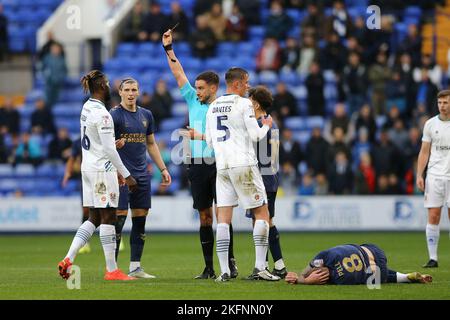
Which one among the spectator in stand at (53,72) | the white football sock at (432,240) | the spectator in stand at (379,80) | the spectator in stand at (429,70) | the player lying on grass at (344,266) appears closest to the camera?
the player lying on grass at (344,266)

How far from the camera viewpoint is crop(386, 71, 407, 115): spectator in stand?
26.3 metres

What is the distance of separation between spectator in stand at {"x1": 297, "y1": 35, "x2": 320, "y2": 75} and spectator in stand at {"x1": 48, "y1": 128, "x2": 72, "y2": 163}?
6.41 metres

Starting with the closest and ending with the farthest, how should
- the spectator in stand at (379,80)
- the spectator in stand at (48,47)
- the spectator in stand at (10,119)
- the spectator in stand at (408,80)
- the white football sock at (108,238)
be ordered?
the white football sock at (108,238)
the spectator in stand at (408,80)
the spectator in stand at (379,80)
the spectator in stand at (10,119)
the spectator in stand at (48,47)

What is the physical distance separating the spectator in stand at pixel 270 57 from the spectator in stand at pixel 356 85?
2.16 metres

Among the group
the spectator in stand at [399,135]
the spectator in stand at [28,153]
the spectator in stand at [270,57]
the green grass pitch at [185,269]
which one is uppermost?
the spectator in stand at [270,57]

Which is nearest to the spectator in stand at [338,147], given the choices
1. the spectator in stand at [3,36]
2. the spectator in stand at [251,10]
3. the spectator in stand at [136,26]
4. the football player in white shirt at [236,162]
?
the spectator in stand at [251,10]

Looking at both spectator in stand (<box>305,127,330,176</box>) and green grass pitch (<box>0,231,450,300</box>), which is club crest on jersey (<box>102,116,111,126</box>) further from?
spectator in stand (<box>305,127,330,176</box>)

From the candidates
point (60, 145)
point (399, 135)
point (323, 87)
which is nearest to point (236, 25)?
point (323, 87)

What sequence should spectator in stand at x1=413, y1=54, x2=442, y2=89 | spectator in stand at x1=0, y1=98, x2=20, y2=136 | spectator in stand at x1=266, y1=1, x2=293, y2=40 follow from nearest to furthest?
spectator in stand at x1=413, y1=54, x2=442, y2=89 → spectator in stand at x1=0, y1=98, x2=20, y2=136 → spectator in stand at x1=266, y1=1, x2=293, y2=40

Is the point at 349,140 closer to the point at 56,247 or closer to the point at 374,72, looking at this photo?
the point at 374,72

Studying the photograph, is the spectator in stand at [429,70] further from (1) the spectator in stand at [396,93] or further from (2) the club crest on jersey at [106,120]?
(2) the club crest on jersey at [106,120]

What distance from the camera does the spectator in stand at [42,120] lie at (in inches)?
1078

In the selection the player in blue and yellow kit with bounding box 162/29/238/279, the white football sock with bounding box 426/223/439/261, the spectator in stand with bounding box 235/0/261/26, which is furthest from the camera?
the spectator in stand with bounding box 235/0/261/26

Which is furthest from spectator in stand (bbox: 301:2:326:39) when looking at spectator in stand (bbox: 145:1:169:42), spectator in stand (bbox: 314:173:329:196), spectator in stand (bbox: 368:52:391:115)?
spectator in stand (bbox: 314:173:329:196)
